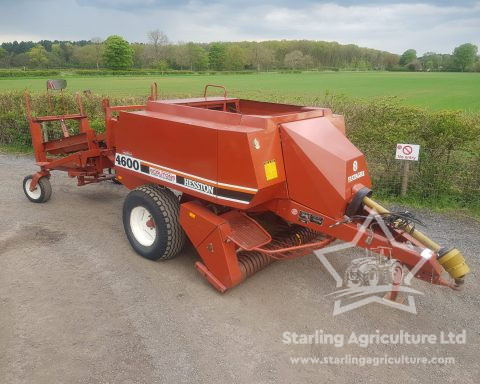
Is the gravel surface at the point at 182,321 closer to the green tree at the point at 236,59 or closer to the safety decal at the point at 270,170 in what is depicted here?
the safety decal at the point at 270,170

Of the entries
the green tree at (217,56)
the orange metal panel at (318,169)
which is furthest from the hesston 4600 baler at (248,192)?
the green tree at (217,56)

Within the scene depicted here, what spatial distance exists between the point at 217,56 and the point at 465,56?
53991 mm

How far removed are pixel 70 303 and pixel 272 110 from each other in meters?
3.05

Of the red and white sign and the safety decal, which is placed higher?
the safety decal

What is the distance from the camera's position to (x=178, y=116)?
404 cm

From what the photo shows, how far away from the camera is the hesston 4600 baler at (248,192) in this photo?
333 centimetres

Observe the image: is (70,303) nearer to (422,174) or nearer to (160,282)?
(160,282)

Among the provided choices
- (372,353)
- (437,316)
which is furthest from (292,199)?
(437,316)

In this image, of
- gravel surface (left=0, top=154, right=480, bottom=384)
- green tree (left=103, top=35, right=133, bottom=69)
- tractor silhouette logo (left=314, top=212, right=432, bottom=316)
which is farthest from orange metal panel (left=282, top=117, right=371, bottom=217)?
green tree (left=103, top=35, right=133, bottom=69)

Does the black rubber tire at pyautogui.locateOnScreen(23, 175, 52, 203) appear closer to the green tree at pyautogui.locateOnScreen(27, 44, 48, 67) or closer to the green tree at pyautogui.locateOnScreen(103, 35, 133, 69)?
the green tree at pyautogui.locateOnScreen(27, 44, 48, 67)

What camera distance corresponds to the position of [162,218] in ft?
13.4

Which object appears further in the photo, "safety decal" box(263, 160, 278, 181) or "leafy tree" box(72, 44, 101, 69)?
"leafy tree" box(72, 44, 101, 69)

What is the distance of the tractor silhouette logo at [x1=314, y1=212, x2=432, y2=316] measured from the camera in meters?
3.30

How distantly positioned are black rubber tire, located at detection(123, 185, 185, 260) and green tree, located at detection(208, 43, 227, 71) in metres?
79.5
